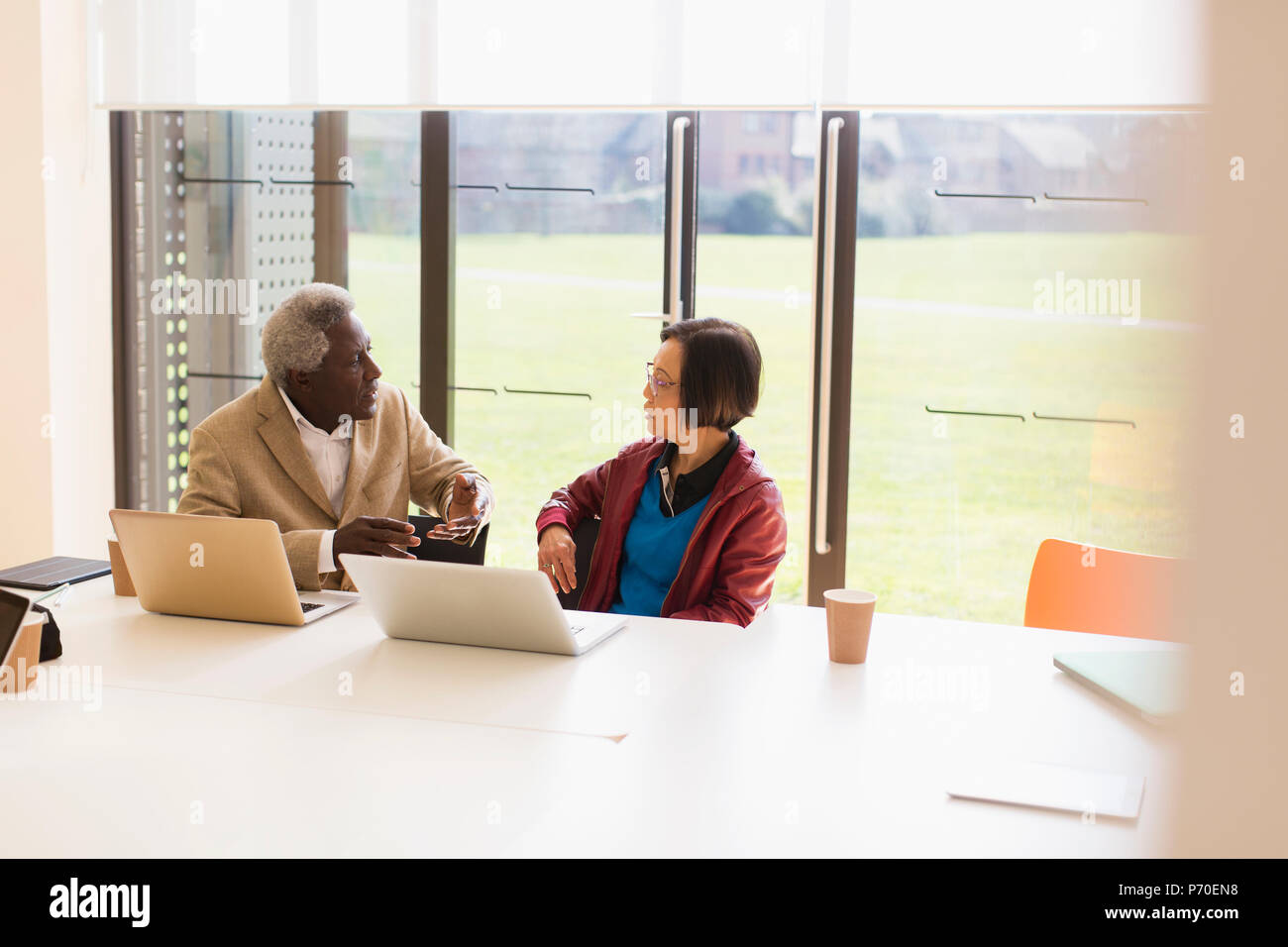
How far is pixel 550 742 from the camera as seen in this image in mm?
1526

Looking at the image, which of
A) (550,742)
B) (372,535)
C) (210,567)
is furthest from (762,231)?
(550,742)

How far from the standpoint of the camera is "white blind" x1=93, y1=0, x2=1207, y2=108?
2.88 m

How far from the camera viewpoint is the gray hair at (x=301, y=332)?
259 cm

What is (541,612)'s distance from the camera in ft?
6.12

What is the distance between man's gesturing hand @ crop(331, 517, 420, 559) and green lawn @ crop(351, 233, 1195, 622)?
3.45 feet

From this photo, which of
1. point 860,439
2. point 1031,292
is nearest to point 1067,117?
point 1031,292

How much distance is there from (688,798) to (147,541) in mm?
1238

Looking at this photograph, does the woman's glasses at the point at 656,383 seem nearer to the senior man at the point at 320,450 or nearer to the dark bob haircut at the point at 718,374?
the dark bob haircut at the point at 718,374

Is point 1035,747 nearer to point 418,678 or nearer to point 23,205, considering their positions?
point 418,678

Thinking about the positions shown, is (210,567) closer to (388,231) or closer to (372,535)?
(372,535)

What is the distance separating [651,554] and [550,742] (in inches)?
36.9

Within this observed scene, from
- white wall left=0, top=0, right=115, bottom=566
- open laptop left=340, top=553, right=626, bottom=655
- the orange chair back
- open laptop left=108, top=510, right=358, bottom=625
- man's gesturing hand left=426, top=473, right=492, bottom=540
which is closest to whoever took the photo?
open laptop left=340, top=553, right=626, bottom=655

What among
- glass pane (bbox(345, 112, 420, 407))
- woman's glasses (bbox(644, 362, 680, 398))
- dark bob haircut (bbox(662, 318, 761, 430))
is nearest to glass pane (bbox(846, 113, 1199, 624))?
dark bob haircut (bbox(662, 318, 761, 430))

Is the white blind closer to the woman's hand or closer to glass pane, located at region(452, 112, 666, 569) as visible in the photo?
glass pane, located at region(452, 112, 666, 569)
